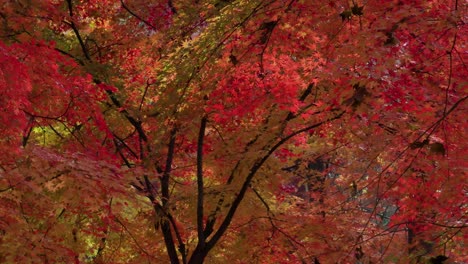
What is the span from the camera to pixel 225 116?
29.0ft

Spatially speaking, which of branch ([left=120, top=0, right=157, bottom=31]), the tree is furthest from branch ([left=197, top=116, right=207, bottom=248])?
branch ([left=120, top=0, right=157, bottom=31])

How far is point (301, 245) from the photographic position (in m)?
10.1

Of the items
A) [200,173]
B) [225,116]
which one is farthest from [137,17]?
[200,173]

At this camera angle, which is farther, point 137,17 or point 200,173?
point 137,17

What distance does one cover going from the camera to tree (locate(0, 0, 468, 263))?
22.0 feet

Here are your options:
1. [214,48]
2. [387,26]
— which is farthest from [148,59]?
[387,26]

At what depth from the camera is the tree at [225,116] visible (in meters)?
6.71

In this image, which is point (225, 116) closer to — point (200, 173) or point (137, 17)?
point (200, 173)

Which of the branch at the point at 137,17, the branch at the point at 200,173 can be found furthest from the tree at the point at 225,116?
the branch at the point at 137,17

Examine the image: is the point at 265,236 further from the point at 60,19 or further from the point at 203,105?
the point at 60,19

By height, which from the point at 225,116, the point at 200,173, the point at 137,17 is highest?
the point at 137,17

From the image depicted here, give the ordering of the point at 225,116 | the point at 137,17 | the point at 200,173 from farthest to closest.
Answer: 1. the point at 137,17
2. the point at 200,173
3. the point at 225,116

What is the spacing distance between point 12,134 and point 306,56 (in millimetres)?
4473

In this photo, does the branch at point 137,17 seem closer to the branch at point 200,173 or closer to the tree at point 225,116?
the tree at point 225,116
